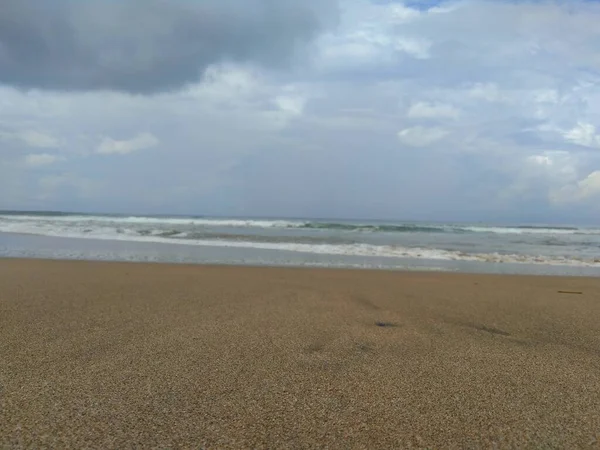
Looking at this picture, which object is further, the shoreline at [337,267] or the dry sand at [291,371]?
the shoreline at [337,267]

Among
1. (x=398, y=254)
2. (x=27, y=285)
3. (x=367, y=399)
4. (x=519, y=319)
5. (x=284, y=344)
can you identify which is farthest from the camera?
(x=398, y=254)

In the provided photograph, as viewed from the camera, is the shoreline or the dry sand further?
the shoreline

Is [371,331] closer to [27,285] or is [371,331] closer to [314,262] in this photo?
[27,285]

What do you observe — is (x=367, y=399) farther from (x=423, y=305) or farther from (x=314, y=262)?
(x=314, y=262)

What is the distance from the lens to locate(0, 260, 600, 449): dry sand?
223 centimetres

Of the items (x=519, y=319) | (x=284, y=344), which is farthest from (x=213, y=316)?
(x=519, y=319)

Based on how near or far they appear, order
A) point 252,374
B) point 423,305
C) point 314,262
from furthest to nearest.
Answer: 1. point 314,262
2. point 423,305
3. point 252,374

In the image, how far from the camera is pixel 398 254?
15.0 m

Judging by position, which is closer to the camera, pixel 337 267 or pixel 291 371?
pixel 291 371

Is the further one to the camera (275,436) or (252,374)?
(252,374)

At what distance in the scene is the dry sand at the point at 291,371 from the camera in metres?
2.23

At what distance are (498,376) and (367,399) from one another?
1.04m

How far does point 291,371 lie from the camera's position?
10.0 ft

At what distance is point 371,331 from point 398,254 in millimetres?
11058
